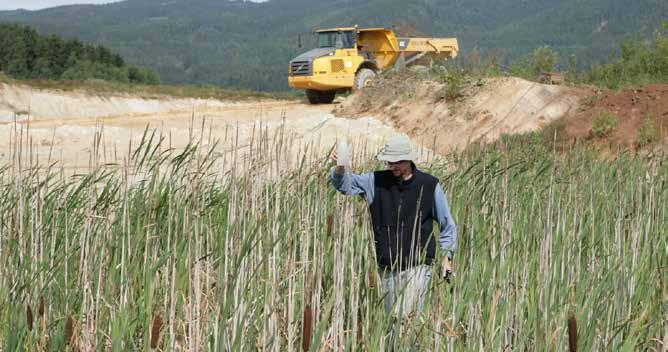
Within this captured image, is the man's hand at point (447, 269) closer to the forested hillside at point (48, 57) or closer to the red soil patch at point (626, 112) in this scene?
the red soil patch at point (626, 112)

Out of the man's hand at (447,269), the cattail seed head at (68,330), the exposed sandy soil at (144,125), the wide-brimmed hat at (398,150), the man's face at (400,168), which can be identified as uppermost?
the wide-brimmed hat at (398,150)

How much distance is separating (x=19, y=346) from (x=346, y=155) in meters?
1.75

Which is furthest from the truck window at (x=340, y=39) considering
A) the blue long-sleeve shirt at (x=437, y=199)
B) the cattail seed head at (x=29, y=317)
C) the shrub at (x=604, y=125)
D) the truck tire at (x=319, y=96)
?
the cattail seed head at (x=29, y=317)

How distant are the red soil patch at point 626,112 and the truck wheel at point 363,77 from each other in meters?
7.28

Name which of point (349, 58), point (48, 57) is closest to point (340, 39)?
point (349, 58)

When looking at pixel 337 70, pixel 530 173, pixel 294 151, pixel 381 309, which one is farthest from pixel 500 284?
pixel 337 70

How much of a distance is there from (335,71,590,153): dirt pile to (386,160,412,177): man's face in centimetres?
1304

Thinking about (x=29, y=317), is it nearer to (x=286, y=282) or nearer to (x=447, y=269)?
(x=286, y=282)

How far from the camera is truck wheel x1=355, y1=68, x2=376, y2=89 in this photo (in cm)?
2378

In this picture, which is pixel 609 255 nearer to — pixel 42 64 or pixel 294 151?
pixel 294 151

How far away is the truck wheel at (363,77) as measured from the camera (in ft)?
78.0

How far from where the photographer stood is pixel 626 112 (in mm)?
16484

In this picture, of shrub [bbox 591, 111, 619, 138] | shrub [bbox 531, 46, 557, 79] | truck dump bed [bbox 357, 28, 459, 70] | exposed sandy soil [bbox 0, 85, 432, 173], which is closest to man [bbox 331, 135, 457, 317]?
exposed sandy soil [bbox 0, 85, 432, 173]

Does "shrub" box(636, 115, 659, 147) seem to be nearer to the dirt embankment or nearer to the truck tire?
the dirt embankment
